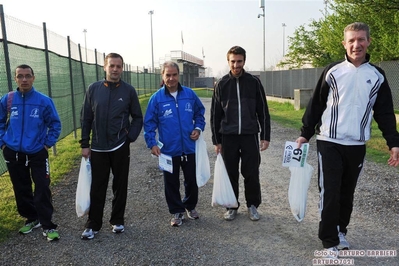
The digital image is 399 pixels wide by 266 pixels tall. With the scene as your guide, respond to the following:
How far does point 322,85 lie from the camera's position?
360cm

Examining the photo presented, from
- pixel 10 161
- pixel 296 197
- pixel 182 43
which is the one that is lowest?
pixel 296 197

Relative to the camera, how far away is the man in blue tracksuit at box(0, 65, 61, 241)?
13.3 feet

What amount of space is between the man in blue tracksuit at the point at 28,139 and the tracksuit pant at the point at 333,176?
2.73m

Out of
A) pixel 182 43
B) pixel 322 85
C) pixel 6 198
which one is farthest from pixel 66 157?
pixel 182 43

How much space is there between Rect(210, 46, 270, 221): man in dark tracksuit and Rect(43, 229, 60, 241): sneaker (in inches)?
73.8

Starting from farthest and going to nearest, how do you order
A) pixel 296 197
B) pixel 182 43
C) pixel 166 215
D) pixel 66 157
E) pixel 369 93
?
pixel 182 43
pixel 66 157
pixel 166 215
pixel 296 197
pixel 369 93

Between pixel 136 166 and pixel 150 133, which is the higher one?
pixel 150 133

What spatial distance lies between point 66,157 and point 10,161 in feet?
13.7

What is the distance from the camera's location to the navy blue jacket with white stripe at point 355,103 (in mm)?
3383

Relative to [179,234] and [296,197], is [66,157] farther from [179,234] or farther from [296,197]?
[296,197]

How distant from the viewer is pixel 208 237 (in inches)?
160

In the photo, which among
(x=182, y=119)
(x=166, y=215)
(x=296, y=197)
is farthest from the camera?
(x=166, y=215)

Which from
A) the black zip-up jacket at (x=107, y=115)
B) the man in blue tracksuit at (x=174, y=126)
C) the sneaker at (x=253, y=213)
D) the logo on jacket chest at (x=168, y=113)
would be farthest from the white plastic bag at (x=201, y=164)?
the black zip-up jacket at (x=107, y=115)

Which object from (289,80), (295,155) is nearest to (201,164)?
(295,155)
